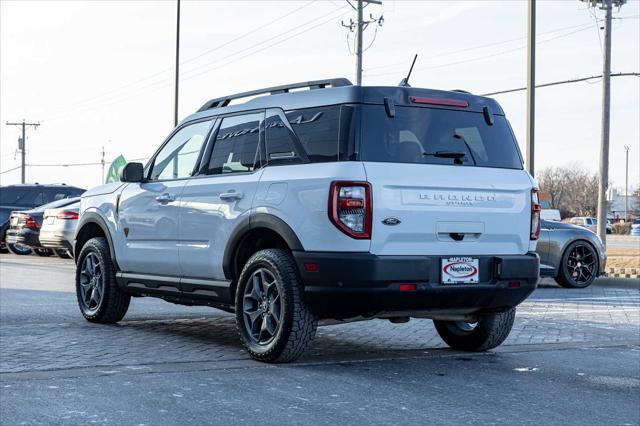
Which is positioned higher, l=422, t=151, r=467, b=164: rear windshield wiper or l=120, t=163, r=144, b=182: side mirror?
l=422, t=151, r=467, b=164: rear windshield wiper

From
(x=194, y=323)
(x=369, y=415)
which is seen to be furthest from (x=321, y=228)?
(x=194, y=323)

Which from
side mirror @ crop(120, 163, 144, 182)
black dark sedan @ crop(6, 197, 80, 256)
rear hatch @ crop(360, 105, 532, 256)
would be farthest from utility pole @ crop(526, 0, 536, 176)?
rear hatch @ crop(360, 105, 532, 256)

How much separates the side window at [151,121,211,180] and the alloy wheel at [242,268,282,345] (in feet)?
4.87

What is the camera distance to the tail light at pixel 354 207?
6453mm

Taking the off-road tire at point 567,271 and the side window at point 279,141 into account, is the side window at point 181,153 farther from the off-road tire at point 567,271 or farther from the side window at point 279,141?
the off-road tire at point 567,271

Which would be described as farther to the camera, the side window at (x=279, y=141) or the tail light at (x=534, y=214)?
the tail light at (x=534, y=214)

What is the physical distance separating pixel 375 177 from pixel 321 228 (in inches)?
20.0

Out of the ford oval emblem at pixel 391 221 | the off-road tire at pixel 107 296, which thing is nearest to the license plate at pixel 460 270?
the ford oval emblem at pixel 391 221

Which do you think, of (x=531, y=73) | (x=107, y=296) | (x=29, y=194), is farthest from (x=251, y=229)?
(x=29, y=194)

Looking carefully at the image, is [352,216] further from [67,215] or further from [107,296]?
[67,215]

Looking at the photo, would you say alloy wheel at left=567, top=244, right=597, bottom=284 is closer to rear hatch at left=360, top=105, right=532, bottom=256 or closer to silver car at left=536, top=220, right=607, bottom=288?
silver car at left=536, top=220, right=607, bottom=288

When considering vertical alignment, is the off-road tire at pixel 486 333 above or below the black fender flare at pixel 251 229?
below

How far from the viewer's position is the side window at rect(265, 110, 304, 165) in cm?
706

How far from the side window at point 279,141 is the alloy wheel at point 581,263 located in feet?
30.6
